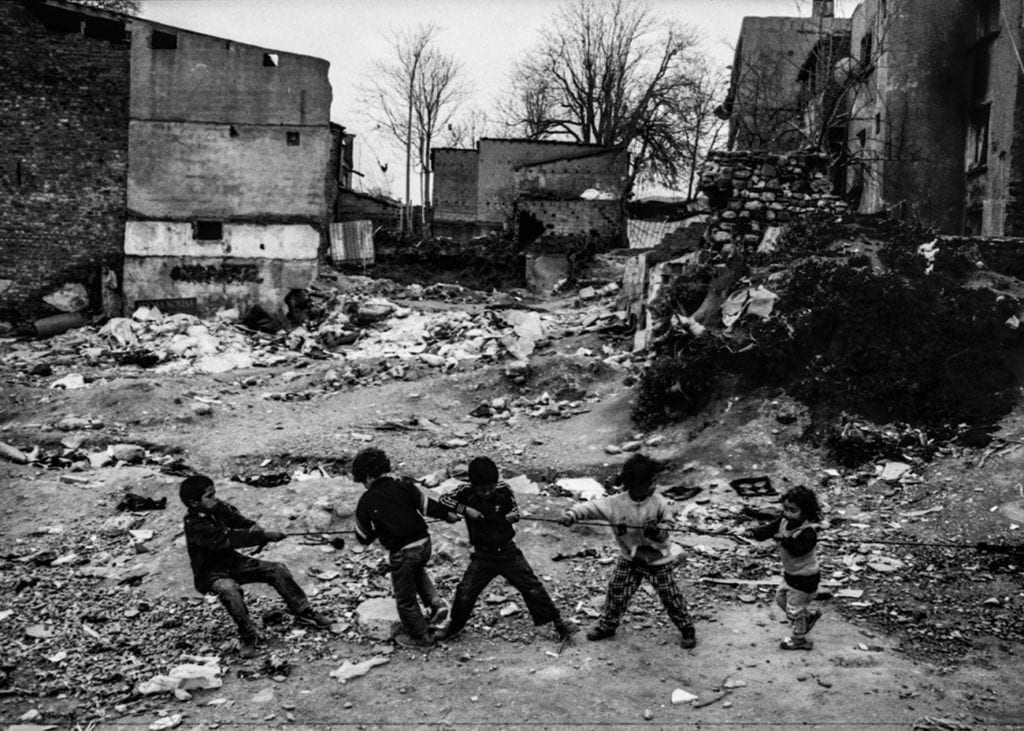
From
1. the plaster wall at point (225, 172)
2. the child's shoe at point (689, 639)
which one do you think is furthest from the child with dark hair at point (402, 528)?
the plaster wall at point (225, 172)

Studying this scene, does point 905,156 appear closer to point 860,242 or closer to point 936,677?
point 860,242

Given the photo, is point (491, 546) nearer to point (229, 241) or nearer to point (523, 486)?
point (523, 486)

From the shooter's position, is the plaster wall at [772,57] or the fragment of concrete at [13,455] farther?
the plaster wall at [772,57]

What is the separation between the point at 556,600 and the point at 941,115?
51.0 feet

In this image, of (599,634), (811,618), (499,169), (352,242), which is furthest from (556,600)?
(499,169)

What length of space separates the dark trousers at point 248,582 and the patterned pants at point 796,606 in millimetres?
2766

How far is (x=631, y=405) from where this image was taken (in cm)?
1029

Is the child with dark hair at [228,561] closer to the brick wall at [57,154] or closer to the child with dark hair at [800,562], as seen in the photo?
the child with dark hair at [800,562]

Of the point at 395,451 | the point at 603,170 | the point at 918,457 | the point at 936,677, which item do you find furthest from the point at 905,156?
the point at 936,677

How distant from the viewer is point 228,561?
5.14 meters

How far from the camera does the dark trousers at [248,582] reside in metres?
4.96

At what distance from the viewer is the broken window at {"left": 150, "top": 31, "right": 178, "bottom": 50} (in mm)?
18906

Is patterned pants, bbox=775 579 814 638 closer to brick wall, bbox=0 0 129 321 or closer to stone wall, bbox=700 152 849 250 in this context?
stone wall, bbox=700 152 849 250

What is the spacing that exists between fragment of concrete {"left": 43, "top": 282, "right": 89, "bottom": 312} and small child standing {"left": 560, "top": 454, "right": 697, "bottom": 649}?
17338mm
